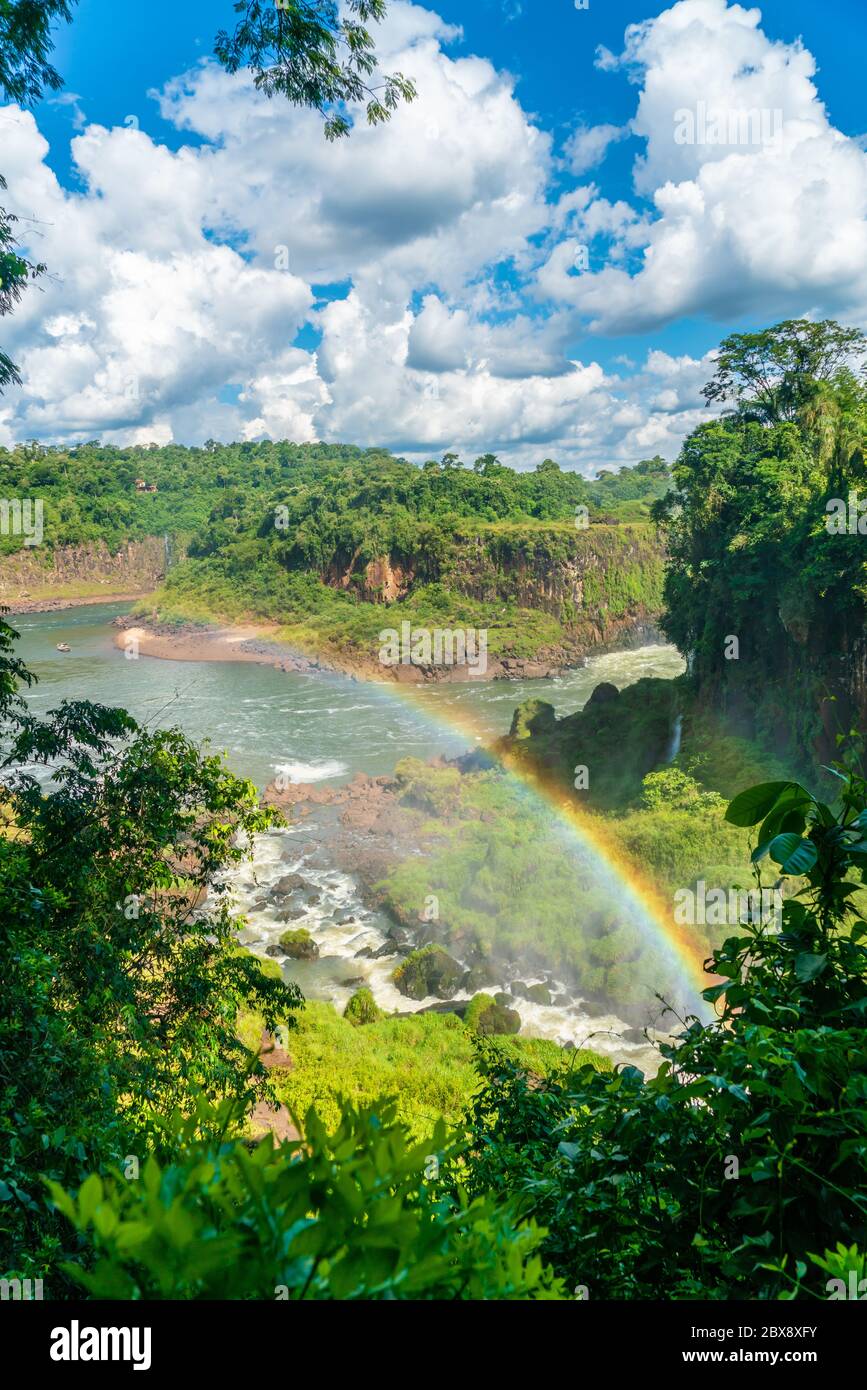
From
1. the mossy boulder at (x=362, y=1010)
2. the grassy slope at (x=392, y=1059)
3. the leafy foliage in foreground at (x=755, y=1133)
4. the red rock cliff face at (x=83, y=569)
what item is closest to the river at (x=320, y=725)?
the mossy boulder at (x=362, y=1010)

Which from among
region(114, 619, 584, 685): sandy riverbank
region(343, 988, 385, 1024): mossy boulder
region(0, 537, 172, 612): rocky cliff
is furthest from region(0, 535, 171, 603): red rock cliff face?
region(343, 988, 385, 1024): mossy boulder

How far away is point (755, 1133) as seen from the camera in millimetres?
1495

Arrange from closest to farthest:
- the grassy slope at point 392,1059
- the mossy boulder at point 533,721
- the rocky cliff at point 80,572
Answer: the grassy slope at point 392,1059, the mossy boulder at point 533,721, the rocky cliff at point 80,572

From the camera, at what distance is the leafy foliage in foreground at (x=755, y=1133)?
59.1 inches

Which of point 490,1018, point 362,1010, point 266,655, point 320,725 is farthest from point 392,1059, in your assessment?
point 266,655

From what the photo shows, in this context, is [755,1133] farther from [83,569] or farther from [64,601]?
[83,569]

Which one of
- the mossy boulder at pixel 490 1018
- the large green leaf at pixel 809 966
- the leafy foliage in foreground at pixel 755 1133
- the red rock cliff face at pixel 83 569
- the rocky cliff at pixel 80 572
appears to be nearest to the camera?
the leafy foliage in foreground at pixel 755 1133

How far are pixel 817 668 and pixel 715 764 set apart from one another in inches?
149

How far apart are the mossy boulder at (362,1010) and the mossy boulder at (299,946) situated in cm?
248

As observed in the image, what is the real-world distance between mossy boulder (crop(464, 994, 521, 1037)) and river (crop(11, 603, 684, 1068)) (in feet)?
1.71

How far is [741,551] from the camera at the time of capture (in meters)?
21.3

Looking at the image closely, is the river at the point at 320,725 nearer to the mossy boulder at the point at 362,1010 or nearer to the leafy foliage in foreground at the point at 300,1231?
the mossy boulder at the point at 362,1010

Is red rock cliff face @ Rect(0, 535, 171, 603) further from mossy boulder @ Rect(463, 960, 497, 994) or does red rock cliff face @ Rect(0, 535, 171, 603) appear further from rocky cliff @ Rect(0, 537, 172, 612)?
mossy boulder @ Rect(463, 960, 497, 994)
